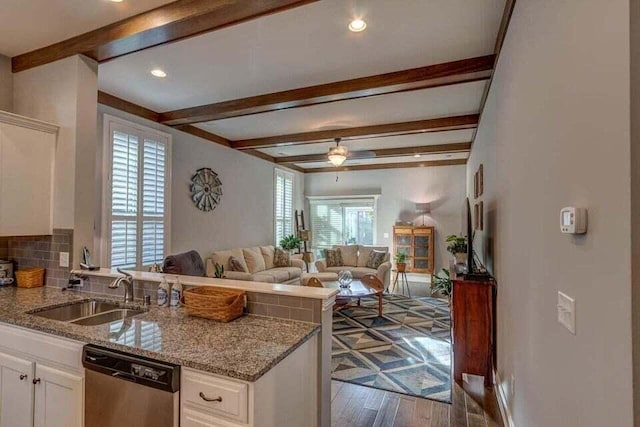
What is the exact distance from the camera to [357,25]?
250cm

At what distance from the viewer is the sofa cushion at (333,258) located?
283 inches

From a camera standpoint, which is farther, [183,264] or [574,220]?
[183,264]

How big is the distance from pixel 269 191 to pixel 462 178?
4.40m

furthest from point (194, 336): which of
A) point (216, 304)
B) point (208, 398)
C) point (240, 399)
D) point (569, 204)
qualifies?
point (569, 204)

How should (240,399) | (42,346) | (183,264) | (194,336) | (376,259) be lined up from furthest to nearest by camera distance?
(376,259) → (183,264) → (42,346) → (194,336) → (240,399)

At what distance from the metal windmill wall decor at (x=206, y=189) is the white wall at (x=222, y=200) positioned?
87mm

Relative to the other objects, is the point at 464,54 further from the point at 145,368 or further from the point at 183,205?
the point at 183,205

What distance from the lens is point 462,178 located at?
778cm

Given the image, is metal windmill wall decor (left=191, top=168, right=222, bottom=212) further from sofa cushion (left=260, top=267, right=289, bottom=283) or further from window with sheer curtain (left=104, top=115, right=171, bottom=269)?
sofa cushion (left=260, top=267, right=289, bottom=283)

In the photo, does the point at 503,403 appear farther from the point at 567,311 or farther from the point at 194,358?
the point at 194,358

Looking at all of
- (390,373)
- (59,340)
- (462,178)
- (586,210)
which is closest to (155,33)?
(59,340)

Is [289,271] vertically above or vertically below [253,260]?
below

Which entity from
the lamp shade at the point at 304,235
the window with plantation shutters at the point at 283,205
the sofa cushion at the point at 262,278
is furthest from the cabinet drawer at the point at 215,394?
the lamp shade at the point at 304,235

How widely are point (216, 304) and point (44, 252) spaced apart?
1884 millimetres
